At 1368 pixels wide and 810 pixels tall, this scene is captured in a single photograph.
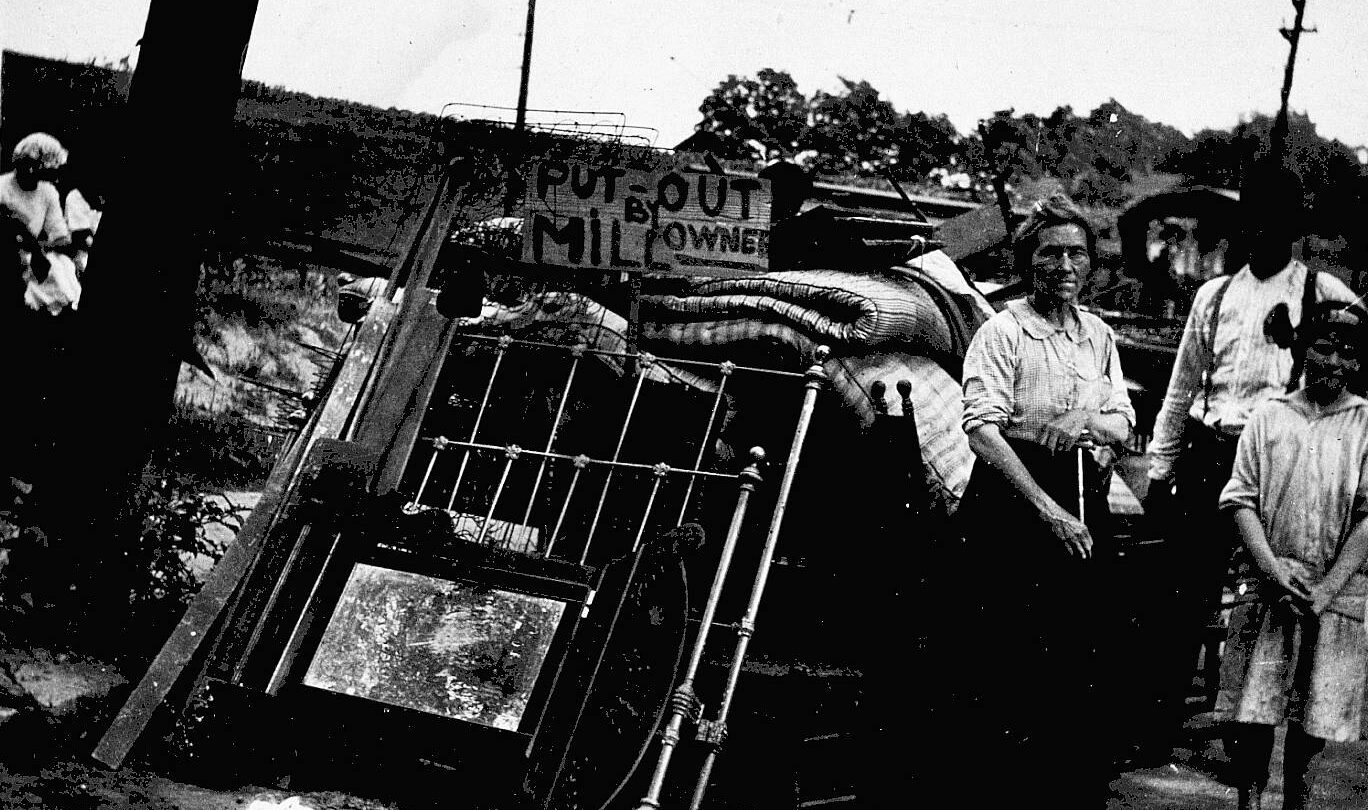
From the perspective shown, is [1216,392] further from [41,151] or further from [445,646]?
[41,151]

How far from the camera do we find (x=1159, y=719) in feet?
16.3

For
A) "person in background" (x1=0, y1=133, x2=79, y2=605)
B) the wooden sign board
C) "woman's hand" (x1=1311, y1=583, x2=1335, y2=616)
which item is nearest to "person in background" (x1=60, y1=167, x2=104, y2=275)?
"person in background" (x1=0, y1=133, x2=79, y2=605)

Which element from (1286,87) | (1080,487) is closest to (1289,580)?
(1080,487)

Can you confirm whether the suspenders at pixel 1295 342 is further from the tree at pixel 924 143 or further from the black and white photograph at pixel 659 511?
the tree at pixel 924 143

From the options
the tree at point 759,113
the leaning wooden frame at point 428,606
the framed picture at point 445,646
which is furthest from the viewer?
the tree at point 759,113

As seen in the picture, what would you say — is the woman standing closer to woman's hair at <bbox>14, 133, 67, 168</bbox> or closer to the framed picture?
the framed picture

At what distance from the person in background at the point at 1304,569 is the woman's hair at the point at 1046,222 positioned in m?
0.89

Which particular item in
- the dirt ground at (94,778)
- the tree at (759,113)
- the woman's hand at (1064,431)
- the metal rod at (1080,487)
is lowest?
the dirt ground at (94,778)

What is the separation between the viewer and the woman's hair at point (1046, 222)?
4277 millimetres

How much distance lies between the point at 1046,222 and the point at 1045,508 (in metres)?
1.06

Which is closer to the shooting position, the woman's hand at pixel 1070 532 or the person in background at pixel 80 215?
the woman's hand at pixel 1070 532

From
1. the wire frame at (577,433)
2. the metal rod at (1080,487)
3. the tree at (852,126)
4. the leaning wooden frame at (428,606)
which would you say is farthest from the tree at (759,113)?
the metal rod at (1080,487)

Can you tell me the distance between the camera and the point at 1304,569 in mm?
4160

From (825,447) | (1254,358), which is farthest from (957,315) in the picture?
(1254,358)
